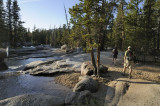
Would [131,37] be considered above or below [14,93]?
above

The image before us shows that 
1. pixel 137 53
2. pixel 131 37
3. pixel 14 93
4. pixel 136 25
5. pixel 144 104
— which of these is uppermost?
pixel 136 25

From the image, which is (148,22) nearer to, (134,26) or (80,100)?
(134,26)

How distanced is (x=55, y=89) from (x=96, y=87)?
2729 mm

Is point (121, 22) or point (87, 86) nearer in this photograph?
point (87, 86)

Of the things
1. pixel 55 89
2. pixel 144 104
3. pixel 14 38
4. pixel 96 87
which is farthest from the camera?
pixel 14 38

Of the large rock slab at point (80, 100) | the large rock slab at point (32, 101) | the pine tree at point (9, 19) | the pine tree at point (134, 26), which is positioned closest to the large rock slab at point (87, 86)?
the large rock slab at point (80, 100)

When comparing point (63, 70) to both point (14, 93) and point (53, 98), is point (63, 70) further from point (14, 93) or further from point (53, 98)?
point (53, 98)

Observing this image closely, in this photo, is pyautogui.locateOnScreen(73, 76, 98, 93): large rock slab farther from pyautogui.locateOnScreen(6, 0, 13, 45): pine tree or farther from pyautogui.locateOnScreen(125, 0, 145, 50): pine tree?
pyautogui.locateOnScreen(6, 0, 13, 45): pine tree

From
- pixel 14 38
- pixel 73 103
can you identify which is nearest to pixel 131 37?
pixel 73 103

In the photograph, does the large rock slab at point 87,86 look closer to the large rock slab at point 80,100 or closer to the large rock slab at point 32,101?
the large rock slab at point 80,100

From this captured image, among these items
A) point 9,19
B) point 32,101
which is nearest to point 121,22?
point 32,101

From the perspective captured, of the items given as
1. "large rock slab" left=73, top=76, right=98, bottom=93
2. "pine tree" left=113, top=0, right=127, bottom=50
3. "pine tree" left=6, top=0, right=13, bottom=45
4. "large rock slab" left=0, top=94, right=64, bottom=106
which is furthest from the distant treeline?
"pine tree" left=6, top=0, right=13, bottom=45

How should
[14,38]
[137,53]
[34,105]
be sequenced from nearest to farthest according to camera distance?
[34,105] < [137,53] < [14,38]

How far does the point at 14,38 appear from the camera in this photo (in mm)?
42250
